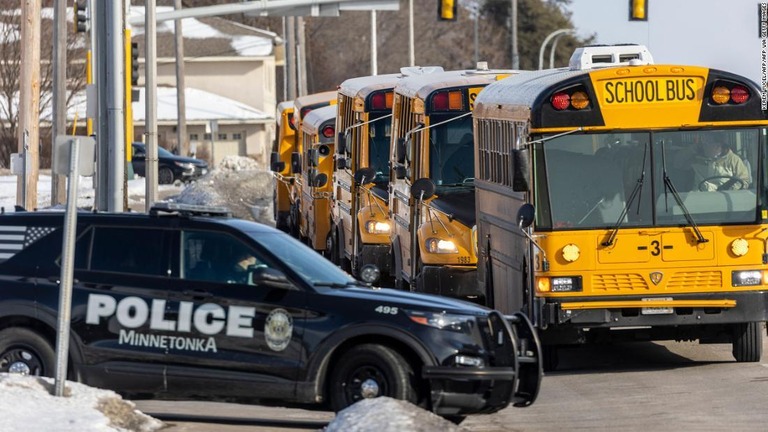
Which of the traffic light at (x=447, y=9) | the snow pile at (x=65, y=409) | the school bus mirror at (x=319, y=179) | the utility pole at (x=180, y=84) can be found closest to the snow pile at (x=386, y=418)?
the snow pile at (x=65, y=409)

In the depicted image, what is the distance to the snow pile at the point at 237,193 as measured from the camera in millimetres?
42750

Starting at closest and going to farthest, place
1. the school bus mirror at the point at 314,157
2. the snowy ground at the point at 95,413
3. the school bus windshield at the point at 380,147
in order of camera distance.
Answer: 1. the snowy ground at the point at 95,413
2. the school bus windshield at the point at 380,147
3. the school bus mirror at the point at 314,157

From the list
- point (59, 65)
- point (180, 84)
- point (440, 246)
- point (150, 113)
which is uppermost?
point (180, 84)

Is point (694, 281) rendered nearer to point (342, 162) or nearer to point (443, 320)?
point (443, 320)

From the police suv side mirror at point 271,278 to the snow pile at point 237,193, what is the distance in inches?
1178

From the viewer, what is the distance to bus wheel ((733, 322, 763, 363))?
14609 millimetres

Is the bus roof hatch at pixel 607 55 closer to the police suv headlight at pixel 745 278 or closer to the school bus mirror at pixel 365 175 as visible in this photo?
the police suv headlight at pixel 745 278

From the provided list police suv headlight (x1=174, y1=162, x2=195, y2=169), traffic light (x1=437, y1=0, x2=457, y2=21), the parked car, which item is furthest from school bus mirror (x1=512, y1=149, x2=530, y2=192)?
police suv headlight (x1=174, y1=162, x2=195, y2=169)

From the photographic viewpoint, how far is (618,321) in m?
14.1

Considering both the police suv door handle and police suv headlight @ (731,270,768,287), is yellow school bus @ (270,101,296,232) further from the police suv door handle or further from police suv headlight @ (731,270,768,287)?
the police suv door handle

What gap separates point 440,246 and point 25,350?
6936 mm

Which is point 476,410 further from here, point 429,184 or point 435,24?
point 435,24

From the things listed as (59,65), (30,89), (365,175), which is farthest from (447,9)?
(365,175)

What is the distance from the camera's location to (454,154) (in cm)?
1880
